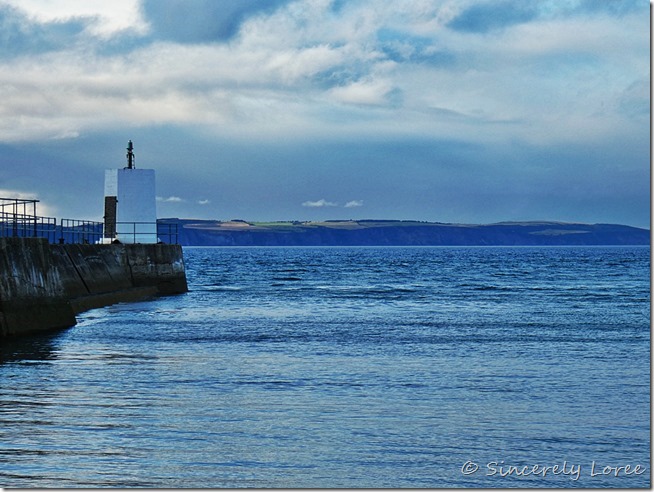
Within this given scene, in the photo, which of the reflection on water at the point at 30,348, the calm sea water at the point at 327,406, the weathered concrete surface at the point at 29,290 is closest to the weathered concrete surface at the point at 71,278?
the weathered concrete surface at the point at 29,290

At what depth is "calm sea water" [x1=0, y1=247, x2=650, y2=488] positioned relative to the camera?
27.6ft

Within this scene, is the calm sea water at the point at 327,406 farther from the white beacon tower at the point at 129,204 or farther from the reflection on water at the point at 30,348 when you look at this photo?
the white beacon tower at the point at 129,204

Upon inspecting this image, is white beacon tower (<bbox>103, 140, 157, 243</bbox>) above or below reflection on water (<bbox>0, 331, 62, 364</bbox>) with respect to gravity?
above

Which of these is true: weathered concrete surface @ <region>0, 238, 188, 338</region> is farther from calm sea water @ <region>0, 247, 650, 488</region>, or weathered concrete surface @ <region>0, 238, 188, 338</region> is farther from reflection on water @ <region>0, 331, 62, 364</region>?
calm sea water @ <region>0, 247, 650, 488</region>

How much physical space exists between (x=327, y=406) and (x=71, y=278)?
1879cm

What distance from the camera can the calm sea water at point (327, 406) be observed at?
27.6ft

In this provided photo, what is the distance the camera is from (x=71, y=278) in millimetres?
28094

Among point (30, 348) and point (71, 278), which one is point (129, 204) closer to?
point (71, 278)

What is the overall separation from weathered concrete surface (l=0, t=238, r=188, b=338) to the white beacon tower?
1077mm

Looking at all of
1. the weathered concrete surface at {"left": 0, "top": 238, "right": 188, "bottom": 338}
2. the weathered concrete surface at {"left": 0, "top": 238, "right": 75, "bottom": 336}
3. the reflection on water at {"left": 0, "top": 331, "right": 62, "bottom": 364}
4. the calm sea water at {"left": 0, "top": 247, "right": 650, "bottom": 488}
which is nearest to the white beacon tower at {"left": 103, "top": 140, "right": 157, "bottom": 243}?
the weathered concrete surface at {"left": 0, "top": 238, "right": 188, "bottom": 338}

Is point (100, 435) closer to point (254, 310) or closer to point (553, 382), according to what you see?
point (553, 382)

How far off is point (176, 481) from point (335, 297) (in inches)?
1154

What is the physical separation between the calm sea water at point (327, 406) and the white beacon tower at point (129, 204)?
46.7ft

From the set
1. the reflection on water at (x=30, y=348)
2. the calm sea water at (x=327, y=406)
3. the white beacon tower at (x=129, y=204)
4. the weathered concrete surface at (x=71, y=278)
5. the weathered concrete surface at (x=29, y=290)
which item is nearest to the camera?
the calm sea water at (x=327, y=406)
